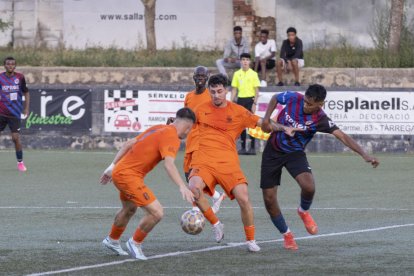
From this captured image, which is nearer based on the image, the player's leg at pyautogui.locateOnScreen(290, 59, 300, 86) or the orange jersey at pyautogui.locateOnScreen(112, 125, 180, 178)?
the orange jersey at pyautogui.locateOnScreen(112, 125, 180, 178)

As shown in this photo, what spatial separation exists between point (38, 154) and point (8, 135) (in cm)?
247

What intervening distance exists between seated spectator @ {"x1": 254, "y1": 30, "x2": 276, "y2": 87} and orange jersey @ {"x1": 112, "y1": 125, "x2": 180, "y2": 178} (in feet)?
53.7

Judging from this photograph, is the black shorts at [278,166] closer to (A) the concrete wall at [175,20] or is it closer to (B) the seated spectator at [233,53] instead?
(B) the seated spectator at [233,53]

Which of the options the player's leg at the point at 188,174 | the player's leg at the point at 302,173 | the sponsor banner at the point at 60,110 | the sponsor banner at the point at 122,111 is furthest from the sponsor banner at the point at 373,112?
the player's leg at the point at 302,173

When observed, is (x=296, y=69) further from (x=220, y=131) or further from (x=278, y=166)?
(x=278, y=166)

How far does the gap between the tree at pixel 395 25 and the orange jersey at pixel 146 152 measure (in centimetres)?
1942

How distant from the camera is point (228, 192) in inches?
463

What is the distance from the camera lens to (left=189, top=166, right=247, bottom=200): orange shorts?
38.3ft

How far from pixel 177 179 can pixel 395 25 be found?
2036cm

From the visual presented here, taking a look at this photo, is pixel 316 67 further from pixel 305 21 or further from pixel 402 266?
pixel 402 266

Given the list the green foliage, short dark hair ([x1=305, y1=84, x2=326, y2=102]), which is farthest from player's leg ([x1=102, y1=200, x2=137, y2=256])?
the green foliage

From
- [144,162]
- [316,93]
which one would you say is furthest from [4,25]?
[144,162]

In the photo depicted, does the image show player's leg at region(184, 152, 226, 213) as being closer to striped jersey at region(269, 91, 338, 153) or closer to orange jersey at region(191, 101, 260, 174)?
orange jersey at region(191, 101, 260, 174)

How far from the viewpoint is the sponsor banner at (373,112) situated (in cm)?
2559
